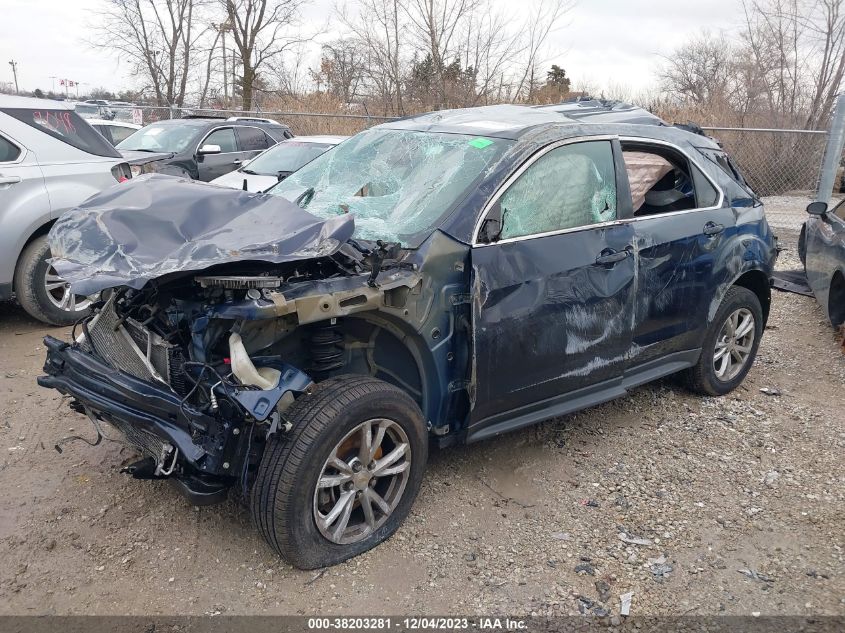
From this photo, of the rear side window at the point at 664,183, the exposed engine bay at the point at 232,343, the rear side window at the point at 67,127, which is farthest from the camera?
the rear side window at the point at 67,127

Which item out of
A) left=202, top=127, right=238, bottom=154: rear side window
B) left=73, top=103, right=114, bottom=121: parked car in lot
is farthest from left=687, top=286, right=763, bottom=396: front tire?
left=73, top=103, right=114, bottom=121: parked car in lot

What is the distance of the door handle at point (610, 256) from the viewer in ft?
12.2

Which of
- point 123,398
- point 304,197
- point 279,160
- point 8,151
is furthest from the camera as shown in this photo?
point 279,160

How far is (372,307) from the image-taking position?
2.97m

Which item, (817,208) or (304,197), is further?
(817,208)

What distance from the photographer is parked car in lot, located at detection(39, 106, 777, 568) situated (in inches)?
111

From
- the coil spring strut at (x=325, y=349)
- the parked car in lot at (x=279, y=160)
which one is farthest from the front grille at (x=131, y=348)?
the parked car in lot at (x=279, y=160)

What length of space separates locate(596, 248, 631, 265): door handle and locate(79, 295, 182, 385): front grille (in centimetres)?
220

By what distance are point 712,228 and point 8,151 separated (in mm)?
5567

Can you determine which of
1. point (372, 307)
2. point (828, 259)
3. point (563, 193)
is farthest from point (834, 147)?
point (372, 307)

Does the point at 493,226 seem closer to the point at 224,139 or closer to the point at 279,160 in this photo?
the point at 279,160

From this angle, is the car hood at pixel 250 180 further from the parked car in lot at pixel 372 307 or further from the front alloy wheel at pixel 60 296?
the parked car in lot at pixel 372 307

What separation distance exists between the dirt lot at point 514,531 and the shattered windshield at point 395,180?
1.44 metres

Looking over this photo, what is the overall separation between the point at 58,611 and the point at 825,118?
56.6 ft
